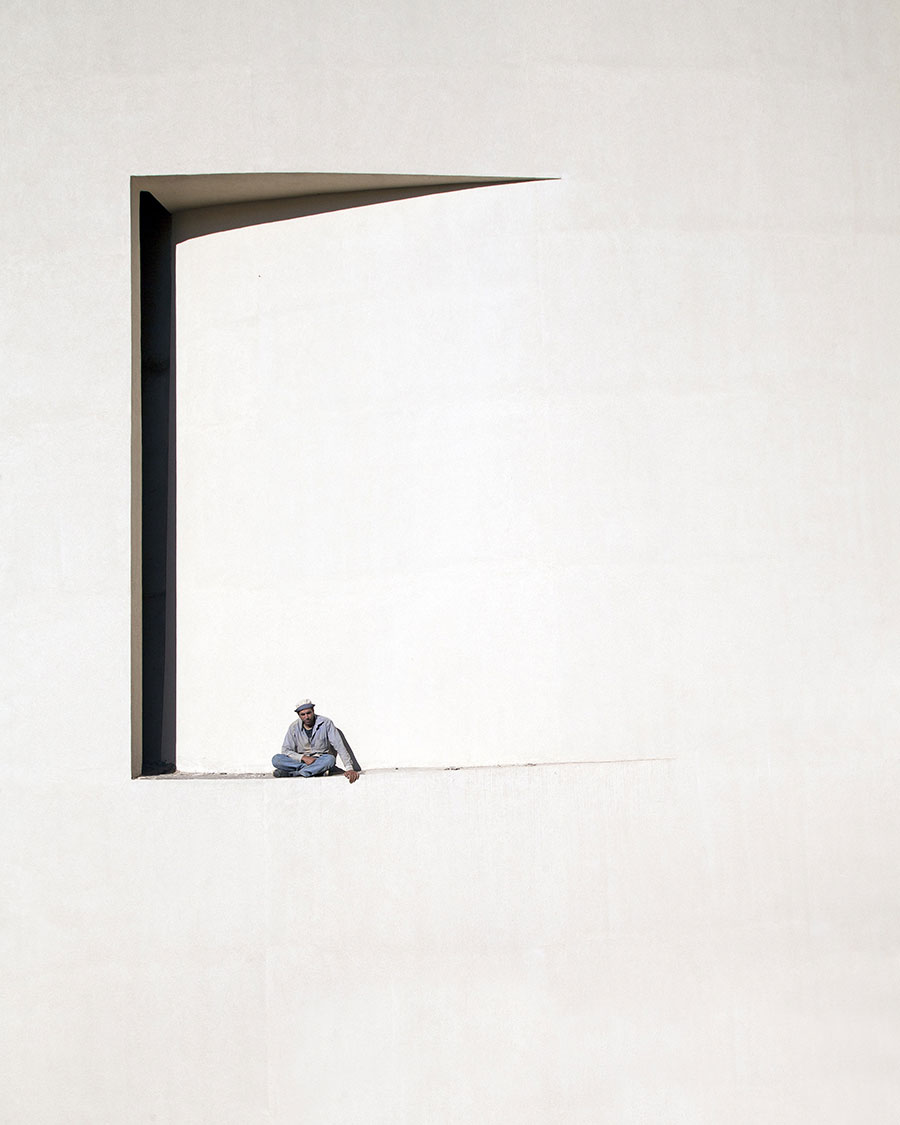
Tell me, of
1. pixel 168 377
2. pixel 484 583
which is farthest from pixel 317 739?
pixel 168 377

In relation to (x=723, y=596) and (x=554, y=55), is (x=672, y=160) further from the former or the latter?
(x=723, y=596)

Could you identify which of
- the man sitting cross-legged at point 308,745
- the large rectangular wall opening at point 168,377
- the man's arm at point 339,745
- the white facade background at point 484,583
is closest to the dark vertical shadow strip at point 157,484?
the large rectangular wall opening at point 168,377

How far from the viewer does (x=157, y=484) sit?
8805 mm

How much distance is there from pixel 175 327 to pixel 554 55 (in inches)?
139

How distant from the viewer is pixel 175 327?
28.9 feet

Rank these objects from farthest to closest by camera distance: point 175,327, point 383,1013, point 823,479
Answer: point 175,327
point 823,479
point 383,1013

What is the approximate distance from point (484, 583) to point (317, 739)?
5.37 feet

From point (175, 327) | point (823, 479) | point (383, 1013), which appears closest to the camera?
point (383, 1013)

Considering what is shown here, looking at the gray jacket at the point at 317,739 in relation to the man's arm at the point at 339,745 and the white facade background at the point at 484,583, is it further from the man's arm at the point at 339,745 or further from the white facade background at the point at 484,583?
the white facade background at the point at 484,583

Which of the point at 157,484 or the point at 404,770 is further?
the point at 157,484

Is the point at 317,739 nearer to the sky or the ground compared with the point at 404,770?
nearer to the sky

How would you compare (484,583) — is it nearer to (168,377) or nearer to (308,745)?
(308,745)

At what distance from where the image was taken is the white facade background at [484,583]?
7.46m

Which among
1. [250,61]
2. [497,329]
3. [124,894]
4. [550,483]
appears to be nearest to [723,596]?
[550,483]
